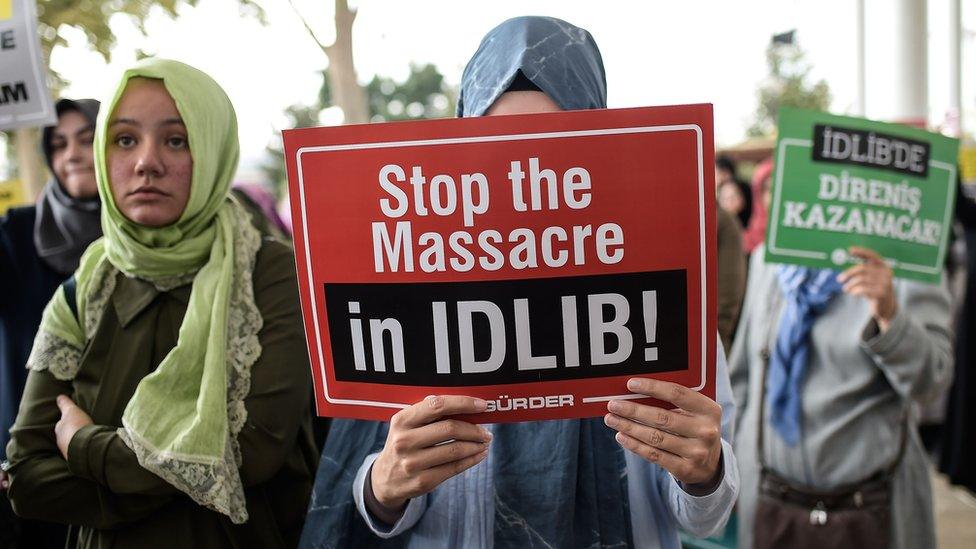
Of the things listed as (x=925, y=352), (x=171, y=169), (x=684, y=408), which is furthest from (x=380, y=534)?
(x=925, y=352)

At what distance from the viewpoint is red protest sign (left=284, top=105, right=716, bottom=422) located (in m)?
1.21

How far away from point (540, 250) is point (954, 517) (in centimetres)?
485

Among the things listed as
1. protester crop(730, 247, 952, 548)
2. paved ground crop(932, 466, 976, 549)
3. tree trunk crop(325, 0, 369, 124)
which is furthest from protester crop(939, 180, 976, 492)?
tree trunk crop(325, 0, 369, 124)

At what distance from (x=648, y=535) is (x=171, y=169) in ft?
4.16

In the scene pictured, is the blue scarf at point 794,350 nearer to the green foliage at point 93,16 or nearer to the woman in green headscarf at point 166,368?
the woman in green headscarf at point 166,368

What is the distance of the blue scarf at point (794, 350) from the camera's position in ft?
8.67

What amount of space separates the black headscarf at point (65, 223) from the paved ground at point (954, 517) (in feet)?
14.2

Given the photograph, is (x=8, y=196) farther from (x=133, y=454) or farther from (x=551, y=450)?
(x=551, y=450)

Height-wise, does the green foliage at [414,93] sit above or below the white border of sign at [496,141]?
above

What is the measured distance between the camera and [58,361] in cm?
175

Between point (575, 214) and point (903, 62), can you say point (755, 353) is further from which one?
point (903, 62)

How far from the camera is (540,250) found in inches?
48.1

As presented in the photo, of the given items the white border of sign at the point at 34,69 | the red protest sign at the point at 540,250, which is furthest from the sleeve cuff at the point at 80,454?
the white border of sign at the point at 34,69

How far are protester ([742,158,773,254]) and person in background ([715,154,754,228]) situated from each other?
0.28 ft
